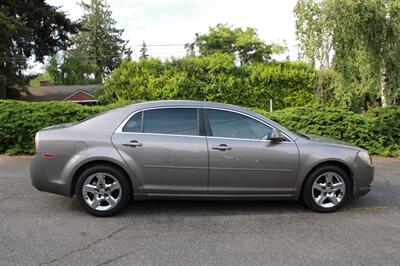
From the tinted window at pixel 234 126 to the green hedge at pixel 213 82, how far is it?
9938 mm

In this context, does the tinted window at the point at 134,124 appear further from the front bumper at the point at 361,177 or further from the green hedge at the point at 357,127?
the green hedge at the point at 357,127

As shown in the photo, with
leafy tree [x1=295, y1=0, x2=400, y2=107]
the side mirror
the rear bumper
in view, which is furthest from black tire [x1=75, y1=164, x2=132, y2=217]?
leafy tree [x1=295, y1=0, x2=400, y2=107]

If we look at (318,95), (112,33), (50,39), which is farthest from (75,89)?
(318,95)

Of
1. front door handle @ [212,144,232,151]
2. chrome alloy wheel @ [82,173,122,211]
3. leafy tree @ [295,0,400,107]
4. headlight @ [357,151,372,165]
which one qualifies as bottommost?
chrome alloy wheel @ [82,173,122,211]

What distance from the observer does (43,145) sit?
229 inches

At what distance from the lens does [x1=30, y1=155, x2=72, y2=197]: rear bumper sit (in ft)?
18.9

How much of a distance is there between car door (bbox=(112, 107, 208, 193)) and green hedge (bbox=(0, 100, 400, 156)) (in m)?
5.42

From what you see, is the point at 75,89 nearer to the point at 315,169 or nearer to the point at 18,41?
the point at 18,41

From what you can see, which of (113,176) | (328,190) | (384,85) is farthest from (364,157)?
(384,85)

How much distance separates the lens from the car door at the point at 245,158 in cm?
583

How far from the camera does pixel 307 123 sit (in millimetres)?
10914

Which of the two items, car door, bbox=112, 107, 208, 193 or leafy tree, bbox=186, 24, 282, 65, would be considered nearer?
car door, bbox=112, 107, 208, 193

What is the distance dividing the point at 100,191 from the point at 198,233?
56.5 inches

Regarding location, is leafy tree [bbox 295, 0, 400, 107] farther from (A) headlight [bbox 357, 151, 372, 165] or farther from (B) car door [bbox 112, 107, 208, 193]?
(B) car door [bbox 112, 107, 208, 193]
